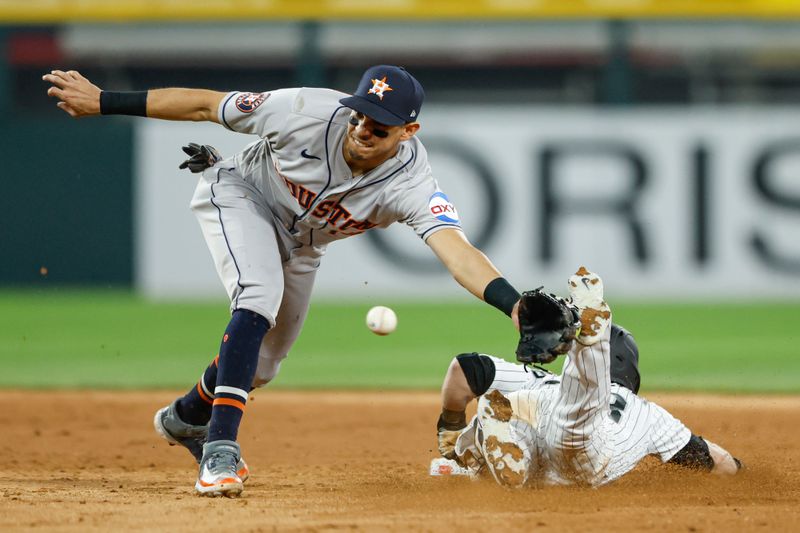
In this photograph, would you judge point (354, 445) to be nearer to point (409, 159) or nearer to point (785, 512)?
point (409, 159)

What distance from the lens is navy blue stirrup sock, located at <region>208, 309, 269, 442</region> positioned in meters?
4.18

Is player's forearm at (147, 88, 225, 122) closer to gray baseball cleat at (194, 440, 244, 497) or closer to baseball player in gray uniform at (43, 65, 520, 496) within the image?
baseball player in gray uniform at (43, 65, 520, 496)

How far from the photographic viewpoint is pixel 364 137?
423 cm

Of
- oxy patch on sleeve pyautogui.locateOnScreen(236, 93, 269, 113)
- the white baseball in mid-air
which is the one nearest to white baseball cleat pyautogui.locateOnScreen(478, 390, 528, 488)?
the white baseball in mid-air

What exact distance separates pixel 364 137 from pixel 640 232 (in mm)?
8050

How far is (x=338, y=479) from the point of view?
477 centimetres

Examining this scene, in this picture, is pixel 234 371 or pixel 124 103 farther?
pixel 124 103

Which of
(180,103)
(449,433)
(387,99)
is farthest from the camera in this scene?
(449,433)

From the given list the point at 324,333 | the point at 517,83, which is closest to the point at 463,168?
the point at 324,333

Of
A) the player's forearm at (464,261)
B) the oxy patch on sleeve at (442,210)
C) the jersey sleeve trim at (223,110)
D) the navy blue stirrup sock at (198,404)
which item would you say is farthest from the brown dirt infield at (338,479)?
the jersey sleeve trim at (223,110)

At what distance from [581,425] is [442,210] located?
2.89 feet

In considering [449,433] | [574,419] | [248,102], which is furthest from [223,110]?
[574,419]

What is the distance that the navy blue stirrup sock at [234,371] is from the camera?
4.18 meters

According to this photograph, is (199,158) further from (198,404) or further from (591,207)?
(591,207)
